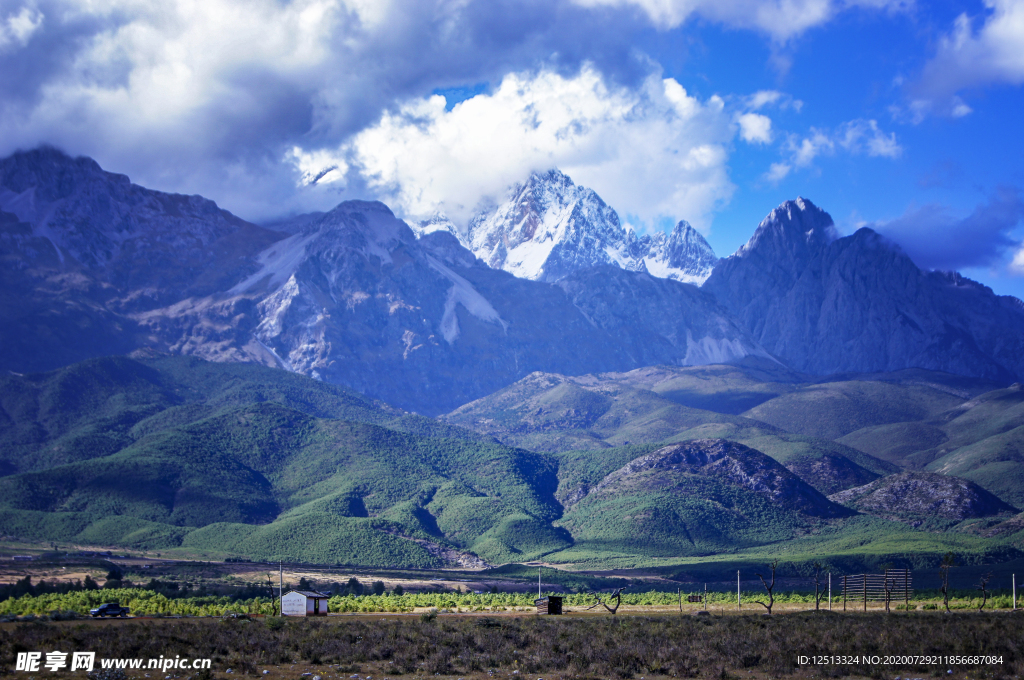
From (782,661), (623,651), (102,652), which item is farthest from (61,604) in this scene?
(782,661)

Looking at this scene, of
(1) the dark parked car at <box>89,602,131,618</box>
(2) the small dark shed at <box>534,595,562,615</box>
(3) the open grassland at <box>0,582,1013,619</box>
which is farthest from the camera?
(2) the small dark shed at <box>534,595,562,615</box>

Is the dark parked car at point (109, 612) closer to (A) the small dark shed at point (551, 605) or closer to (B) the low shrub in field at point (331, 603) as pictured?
(B) the low shrub in field at point (331, 603)

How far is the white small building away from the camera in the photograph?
77.4m

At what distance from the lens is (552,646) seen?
57.2 metres

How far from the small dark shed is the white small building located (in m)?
19.0

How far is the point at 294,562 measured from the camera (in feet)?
593

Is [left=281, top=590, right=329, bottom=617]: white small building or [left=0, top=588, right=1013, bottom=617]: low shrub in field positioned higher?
[left=281, top=590, right=329, bottom=617]: white small building

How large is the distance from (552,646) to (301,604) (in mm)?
28229

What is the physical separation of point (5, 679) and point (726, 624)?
4492cm

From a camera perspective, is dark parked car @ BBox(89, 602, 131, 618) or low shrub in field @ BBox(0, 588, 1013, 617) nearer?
dark parked car @ BBox(89, 602, 131, 618)

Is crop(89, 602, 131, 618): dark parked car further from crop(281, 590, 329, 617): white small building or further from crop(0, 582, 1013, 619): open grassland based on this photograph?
crop(281, 590, 329, 617): white small building

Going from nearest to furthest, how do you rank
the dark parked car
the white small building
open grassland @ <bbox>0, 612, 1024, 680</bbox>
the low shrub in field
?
1. open grassland @ <bbox>0, 612, 1024, 680</bbox>
2. the dark parked car
3. the white small building
4. the low shrub in field

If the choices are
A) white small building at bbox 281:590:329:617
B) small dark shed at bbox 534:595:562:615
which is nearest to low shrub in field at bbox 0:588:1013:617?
white small building at bbox 281:590:329:617

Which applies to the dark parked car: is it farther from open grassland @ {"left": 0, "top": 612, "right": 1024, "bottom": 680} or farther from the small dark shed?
the small dark shed
